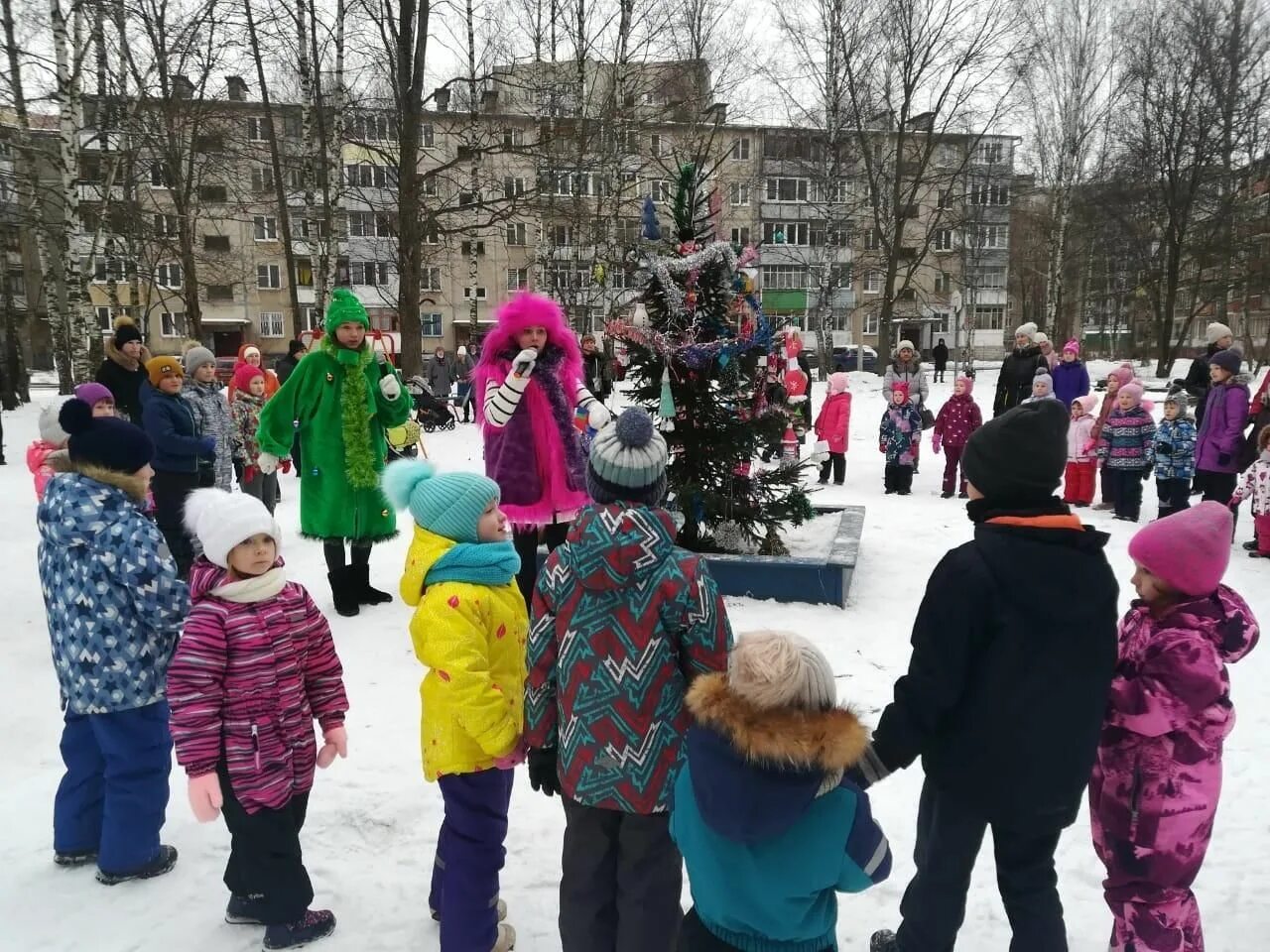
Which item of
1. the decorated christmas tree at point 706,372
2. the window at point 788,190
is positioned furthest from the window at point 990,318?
the decorated christmas tree at point 706,372

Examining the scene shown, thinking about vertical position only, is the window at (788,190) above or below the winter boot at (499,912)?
above

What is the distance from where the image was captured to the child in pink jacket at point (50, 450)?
11.2ft

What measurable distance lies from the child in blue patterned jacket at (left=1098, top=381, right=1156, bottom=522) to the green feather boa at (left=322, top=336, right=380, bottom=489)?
7684 millimetres

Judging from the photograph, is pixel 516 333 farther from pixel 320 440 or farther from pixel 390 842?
pixel 390 842

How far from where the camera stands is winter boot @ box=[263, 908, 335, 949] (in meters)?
2.70

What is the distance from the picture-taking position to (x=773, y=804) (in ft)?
5.96

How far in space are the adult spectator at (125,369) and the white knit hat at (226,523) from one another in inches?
205

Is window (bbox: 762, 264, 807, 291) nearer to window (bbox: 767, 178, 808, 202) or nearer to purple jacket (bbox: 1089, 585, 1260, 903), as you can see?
window (bbox: 767, 178, 808, 202)

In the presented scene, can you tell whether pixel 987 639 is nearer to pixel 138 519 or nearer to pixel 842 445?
pixel 138 519

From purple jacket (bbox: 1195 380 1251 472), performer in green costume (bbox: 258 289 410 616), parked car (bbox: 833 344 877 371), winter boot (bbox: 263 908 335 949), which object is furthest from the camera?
parked car (bbox: 833 344 877 371)

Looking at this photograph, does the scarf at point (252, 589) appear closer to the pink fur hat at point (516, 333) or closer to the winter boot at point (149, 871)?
the winter boot at point (149, 871)

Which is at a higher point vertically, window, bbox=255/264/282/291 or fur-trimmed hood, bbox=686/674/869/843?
window, bbox=255/264/282/291

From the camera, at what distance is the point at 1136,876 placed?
242 centimetres

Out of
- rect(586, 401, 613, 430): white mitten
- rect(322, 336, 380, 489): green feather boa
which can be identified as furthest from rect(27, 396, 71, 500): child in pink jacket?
rect(586, 401, 613, 430): white mitten
